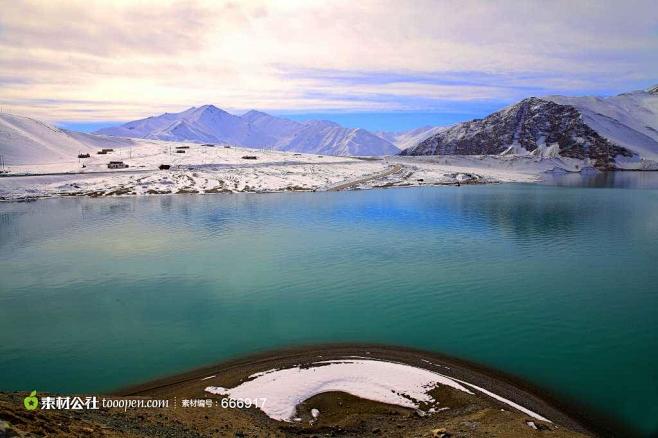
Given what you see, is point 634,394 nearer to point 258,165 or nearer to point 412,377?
point 412,377

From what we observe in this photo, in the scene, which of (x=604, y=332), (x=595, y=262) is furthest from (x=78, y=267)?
(x=595, y=262)

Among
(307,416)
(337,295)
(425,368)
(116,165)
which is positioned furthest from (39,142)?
(307,416)

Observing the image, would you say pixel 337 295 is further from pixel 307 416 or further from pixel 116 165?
pixel 116 165

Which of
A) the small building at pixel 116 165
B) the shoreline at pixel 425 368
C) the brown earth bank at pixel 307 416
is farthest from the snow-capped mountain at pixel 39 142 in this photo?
the brown earth bank at pixel 307 416

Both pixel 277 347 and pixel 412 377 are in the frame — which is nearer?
pixel 412 377

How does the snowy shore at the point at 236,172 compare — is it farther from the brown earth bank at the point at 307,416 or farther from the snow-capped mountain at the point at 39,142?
the brown earth bank at the point at 307,416

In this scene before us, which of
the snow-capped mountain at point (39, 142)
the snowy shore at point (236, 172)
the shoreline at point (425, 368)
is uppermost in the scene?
the snow-capped mountain at point (39, 142)
